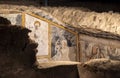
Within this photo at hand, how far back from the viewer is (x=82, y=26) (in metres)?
7.43

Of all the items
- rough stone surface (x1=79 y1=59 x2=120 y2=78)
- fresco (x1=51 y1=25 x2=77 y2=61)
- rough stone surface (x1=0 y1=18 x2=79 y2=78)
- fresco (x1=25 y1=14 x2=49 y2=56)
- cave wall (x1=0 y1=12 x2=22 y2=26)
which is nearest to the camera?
rough stone surface (x1=0 y1=18 x2=79 y2=78)

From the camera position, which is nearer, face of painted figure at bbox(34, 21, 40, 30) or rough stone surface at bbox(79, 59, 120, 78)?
rough stone surface at bbox(79, 59, 120, 78)

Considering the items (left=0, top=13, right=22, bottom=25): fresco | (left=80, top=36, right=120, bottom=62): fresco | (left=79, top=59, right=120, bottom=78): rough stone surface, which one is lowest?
(left=80, top=36, right=120, bottom=62): fresco

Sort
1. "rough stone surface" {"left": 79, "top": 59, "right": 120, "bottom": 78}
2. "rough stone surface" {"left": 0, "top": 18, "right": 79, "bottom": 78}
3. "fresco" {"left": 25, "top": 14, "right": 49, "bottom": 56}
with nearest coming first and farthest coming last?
"rough stone surface" {"left": 0, "top": 18, "right": 79, "bottom": 78}, "rough stone surface" {"left": 79, "top": 59, "right": 120, "bottom": 78}, "fresco" {"left": 25, "top": 14, "right": 49, "bottom": 56}

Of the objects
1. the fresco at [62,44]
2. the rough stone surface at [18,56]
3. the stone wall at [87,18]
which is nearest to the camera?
the rough stone surface at [18,56]

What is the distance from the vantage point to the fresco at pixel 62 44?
25.7ft

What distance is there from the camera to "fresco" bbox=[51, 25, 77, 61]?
783 cm

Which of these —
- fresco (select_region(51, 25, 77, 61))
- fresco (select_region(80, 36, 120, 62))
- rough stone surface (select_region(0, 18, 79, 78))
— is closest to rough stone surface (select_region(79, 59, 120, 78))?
rough stone surface (select_region(0, 18, 79, 78))

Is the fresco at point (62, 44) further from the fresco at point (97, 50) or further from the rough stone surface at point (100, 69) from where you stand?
the rough stone surface at point (100, 69)

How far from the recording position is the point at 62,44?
7.88 meters

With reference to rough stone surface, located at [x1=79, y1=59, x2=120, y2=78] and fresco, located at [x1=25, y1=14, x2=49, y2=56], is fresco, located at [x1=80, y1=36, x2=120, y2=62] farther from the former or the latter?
rough stone surface, located at [x1=79, y1=59, x2=120, y2=78]

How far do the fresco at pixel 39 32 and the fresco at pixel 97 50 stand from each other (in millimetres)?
968

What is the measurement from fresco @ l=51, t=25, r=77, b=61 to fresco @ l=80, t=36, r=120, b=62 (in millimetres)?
271

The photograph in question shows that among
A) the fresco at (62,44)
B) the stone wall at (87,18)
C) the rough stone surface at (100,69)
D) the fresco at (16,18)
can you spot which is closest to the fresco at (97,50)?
the fresco at (62,44)
